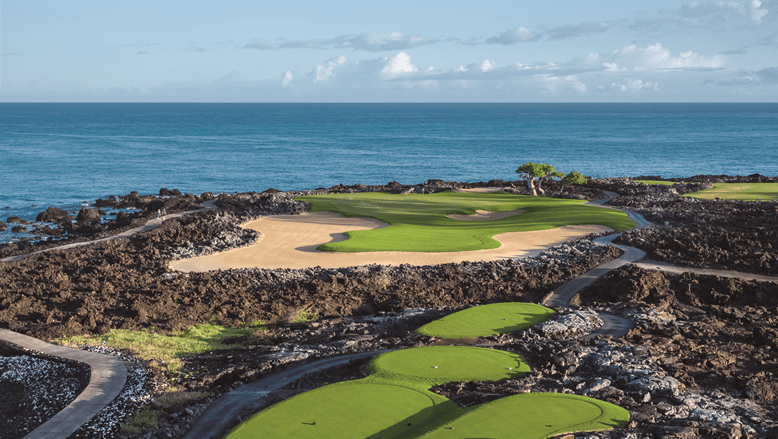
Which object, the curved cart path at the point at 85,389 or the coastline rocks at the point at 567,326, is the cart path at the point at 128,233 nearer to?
the curved cart path at the point at 85,389

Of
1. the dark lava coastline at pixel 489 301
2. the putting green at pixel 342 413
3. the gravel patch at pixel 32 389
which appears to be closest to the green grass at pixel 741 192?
the dark lava coastline at pixel 489 301

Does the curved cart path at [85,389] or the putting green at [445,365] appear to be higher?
the putting green at [445,365]

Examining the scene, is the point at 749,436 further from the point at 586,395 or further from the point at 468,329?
the point at 468,329

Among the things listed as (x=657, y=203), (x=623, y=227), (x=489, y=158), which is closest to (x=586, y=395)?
(x=623, y=227)

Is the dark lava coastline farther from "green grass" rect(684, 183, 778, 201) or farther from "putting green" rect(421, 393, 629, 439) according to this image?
"green grass" rect(684, 183, 778, 201)

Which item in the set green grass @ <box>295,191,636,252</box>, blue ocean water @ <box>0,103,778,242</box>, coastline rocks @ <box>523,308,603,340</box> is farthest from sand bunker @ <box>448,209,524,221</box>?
blue ocean water @ <box>0,103,778,242</box>

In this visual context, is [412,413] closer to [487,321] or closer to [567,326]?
[487,321]

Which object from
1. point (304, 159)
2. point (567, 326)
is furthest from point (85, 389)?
point (304, 159)
